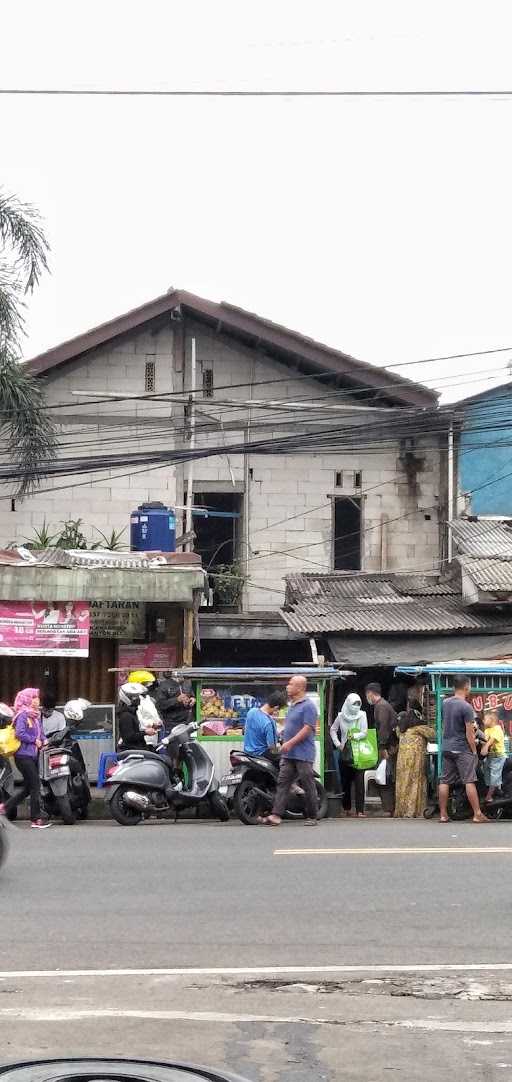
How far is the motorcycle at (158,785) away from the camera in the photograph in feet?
53.7

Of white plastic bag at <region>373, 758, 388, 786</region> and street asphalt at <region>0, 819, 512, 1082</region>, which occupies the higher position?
white plastic bag at <region>373, 758, 388, 786</region>

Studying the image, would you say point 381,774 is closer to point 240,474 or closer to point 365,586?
point 365,586

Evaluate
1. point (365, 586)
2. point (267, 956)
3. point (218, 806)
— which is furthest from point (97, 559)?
point (267, 956)

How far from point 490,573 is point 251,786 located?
8156 millimetres

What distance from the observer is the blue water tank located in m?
25.3

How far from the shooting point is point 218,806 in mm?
16844

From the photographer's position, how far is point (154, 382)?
2856cm

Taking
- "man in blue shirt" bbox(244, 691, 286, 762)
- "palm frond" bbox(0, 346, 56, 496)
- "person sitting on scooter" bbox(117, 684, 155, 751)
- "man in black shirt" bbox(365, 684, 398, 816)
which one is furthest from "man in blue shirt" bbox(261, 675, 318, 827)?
"palm frond" bbox(0, 346, 56, 496)

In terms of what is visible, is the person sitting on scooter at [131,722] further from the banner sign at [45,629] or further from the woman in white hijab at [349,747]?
A: the banner sign at [45,629]

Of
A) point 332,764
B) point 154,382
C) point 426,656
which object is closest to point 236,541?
point 154,382

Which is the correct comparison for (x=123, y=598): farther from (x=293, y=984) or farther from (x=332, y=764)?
(x=293, y=984)

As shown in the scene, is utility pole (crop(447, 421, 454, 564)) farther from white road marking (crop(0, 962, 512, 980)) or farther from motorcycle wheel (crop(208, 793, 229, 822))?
white road marking (crop(0, 962, 512, 980))

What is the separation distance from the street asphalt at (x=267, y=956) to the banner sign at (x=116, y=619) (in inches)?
354

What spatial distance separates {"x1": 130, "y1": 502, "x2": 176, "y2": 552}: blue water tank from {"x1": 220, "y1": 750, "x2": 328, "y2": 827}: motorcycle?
894 centimetres
